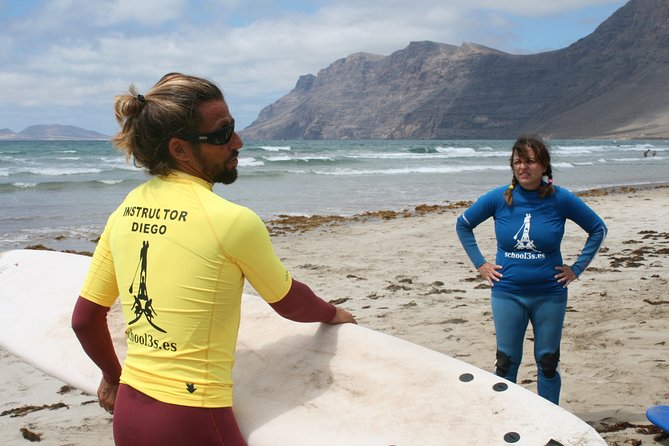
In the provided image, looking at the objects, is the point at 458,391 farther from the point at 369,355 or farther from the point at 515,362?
the point at 515,362

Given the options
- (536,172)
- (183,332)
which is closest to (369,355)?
(183,332)

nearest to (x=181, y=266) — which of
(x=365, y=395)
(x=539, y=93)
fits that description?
(x=365, y=395)

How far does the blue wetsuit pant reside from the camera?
9.87ft

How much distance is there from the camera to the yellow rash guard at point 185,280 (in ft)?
5.07

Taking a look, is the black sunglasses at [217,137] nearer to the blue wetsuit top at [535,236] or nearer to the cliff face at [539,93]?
the blue wetsuit top at [535,236]

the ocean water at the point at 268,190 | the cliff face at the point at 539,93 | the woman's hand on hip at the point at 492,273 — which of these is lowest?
the ocean water at the point at 268,190

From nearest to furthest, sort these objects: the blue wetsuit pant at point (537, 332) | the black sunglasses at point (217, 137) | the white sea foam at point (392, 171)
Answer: the black sunglasses at point (217, 137) → the blue wetsuit pant at point (537, 332) → the white sea foam at point (392, 171)

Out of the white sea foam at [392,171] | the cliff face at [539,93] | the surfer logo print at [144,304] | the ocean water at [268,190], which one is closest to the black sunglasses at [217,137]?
the surfer logo print at [144,304]

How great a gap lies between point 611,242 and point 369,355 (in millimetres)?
6960

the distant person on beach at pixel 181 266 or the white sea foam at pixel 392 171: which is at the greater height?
the distant person on beach at pixel 181 266

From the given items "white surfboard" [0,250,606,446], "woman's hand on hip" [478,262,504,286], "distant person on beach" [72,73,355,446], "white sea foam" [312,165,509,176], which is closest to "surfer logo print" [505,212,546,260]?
"woman's hand on hip" [478,262,504,286]

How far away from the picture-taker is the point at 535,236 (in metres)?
3.02

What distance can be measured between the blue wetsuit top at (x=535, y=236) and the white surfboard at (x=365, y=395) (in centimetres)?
85

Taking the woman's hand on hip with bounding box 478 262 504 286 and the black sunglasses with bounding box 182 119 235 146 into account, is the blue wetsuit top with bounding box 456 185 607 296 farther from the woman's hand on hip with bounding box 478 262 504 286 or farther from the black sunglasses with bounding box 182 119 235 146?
the black sunglasses with bounding box 182 119 235 146
